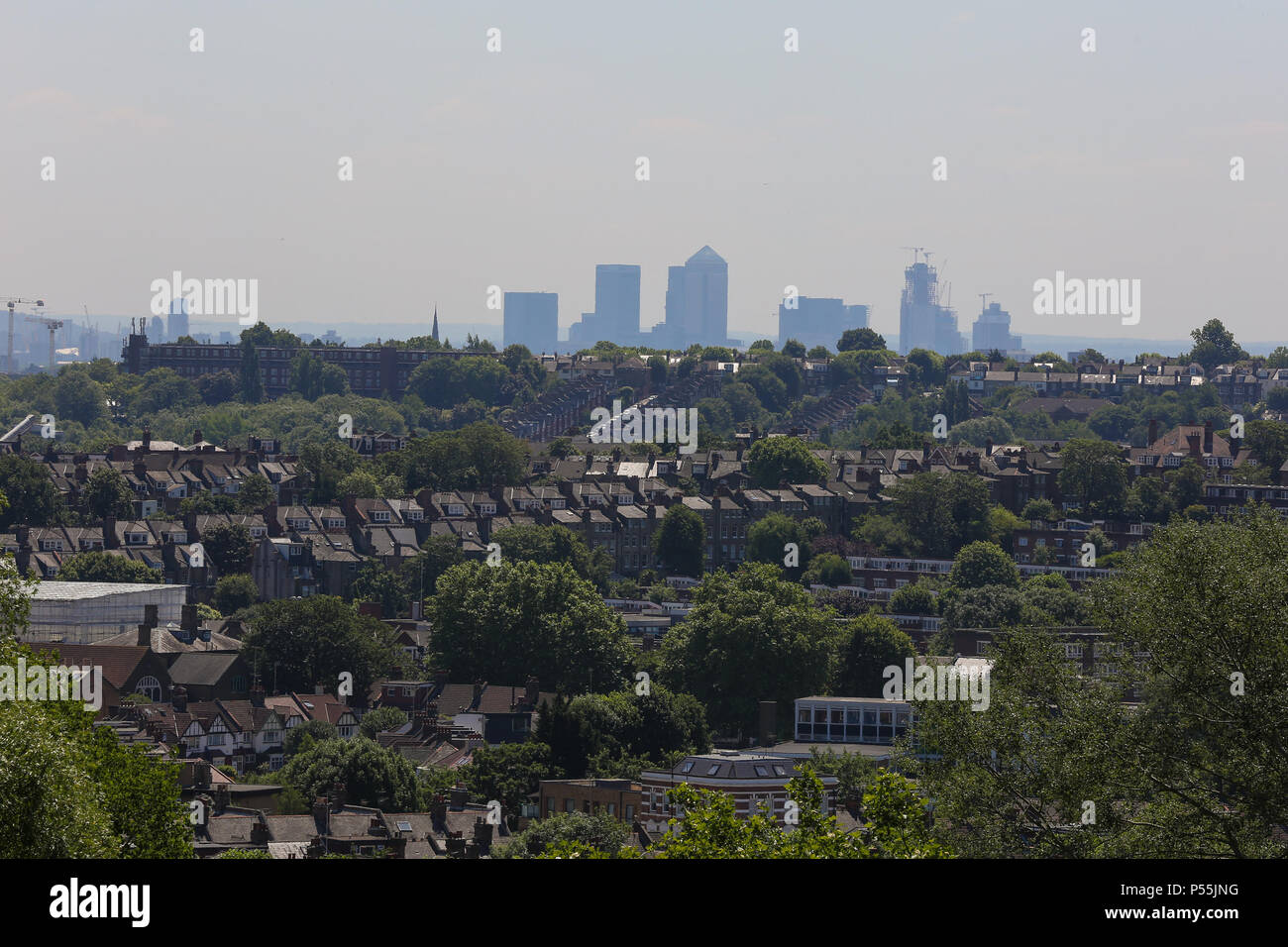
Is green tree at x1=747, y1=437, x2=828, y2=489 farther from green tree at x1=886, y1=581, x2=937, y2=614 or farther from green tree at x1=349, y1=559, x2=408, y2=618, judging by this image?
green tree at x1=349, y1=559, x2=408, y2=618

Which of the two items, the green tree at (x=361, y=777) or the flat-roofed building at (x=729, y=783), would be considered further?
the green tree at (x=361, y=777)

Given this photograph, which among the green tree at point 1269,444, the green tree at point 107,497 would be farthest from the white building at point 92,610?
the green tree at point 1269,444

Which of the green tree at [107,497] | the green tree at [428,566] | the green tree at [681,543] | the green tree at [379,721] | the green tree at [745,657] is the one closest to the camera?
the green tree at [379,721]

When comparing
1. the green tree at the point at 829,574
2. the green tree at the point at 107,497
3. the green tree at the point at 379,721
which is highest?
the green tree at the point at 107,497

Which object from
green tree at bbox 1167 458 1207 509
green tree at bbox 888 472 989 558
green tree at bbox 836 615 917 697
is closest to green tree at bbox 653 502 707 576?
green tree at bbox 888 472 989 558

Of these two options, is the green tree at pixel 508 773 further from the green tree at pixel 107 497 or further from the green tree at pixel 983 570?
the green tree at pixel 107 497

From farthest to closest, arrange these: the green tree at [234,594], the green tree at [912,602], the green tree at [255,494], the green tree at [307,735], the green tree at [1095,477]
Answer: the green tree at [1095,477]
the green tree at [255,494]
the green tree at [234,594]
the green tree at [912,602]
the green tree at [307,735]

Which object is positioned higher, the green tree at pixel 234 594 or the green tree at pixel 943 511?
the green tree at pixel 943 511
